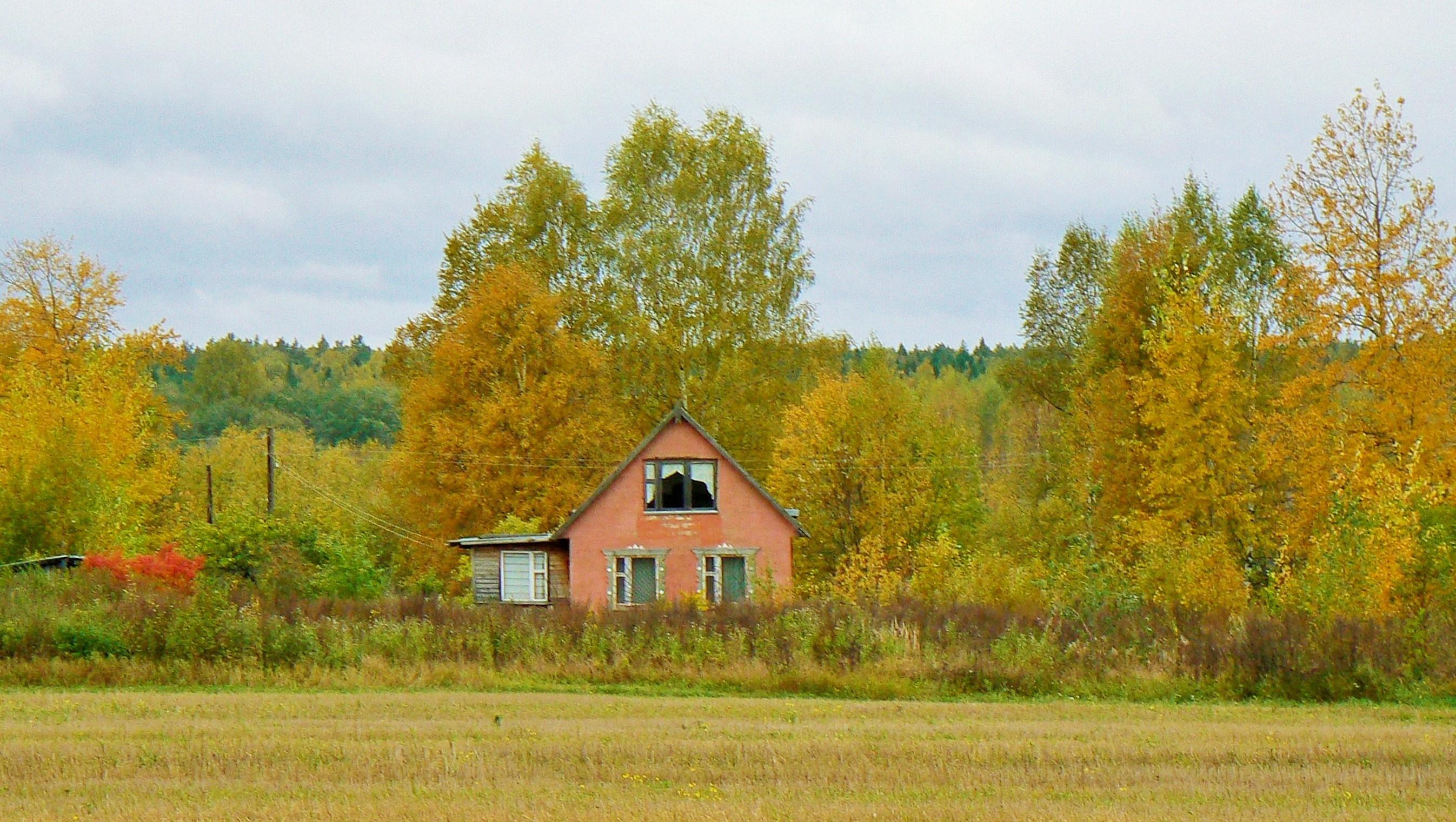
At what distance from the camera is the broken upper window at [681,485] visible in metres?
47.5

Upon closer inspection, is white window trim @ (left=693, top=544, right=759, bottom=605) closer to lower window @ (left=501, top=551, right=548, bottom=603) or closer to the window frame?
the window frame

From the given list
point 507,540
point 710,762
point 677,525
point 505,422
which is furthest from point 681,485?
point 710,762

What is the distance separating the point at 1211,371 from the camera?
1678 inches

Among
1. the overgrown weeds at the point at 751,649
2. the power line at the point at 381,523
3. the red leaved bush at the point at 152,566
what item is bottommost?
the overgrown weeds at the point at 751,649

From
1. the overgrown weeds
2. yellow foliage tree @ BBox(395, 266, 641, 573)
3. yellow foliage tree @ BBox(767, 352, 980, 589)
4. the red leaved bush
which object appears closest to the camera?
the overgrown weeds

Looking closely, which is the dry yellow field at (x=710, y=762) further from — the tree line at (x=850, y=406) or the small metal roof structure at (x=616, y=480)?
the small metal roof structure at (x=616, y=480)

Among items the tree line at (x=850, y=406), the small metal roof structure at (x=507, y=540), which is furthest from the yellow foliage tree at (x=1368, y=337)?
the small metal roof structure at (x=507, y=540)

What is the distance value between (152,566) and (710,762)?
71.2 feet

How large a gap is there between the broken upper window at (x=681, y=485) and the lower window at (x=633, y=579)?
67.5 inches

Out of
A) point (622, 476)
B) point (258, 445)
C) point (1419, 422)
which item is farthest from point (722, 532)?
point (258, 445)

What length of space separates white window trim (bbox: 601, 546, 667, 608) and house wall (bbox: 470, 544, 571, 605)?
1.43 metres

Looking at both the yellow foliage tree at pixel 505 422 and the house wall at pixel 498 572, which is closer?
the house wall at pixel 498 572

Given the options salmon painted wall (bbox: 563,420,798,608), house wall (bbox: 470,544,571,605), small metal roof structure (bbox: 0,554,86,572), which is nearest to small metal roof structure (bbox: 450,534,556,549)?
house wall (bbox: 470,544,571,605)

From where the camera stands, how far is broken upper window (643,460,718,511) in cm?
4753
